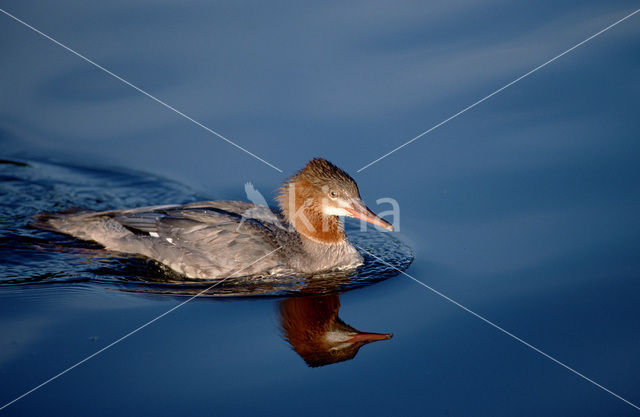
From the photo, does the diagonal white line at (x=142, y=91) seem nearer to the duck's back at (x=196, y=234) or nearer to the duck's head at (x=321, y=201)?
the duck's head at (x=321, y=201)

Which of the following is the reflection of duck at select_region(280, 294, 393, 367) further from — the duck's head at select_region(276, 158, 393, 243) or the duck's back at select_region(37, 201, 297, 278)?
the duck's head at select_region(276, 158, 393, 243)

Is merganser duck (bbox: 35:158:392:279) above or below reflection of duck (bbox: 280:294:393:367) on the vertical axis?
above

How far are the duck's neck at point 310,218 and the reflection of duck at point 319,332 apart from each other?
4.24ft

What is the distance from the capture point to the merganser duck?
8188mm

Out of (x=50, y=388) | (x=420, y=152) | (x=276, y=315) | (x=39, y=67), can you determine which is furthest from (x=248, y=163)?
(x=50, y=388)

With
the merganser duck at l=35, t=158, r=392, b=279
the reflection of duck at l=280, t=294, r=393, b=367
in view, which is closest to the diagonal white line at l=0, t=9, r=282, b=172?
the merganser duck at l=35, t=158, r=392, b=279

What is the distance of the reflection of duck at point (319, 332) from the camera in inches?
252

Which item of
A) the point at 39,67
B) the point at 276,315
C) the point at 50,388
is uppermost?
the point at 39,67

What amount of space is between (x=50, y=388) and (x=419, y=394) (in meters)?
3.00

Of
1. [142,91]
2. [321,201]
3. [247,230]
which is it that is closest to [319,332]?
[247,230]

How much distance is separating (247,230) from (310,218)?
33.1 inches

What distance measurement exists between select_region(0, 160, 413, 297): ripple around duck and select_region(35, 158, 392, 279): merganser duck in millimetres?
163

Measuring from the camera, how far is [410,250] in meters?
8.37

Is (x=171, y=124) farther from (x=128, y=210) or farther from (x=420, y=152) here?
(x=420, y=152)
